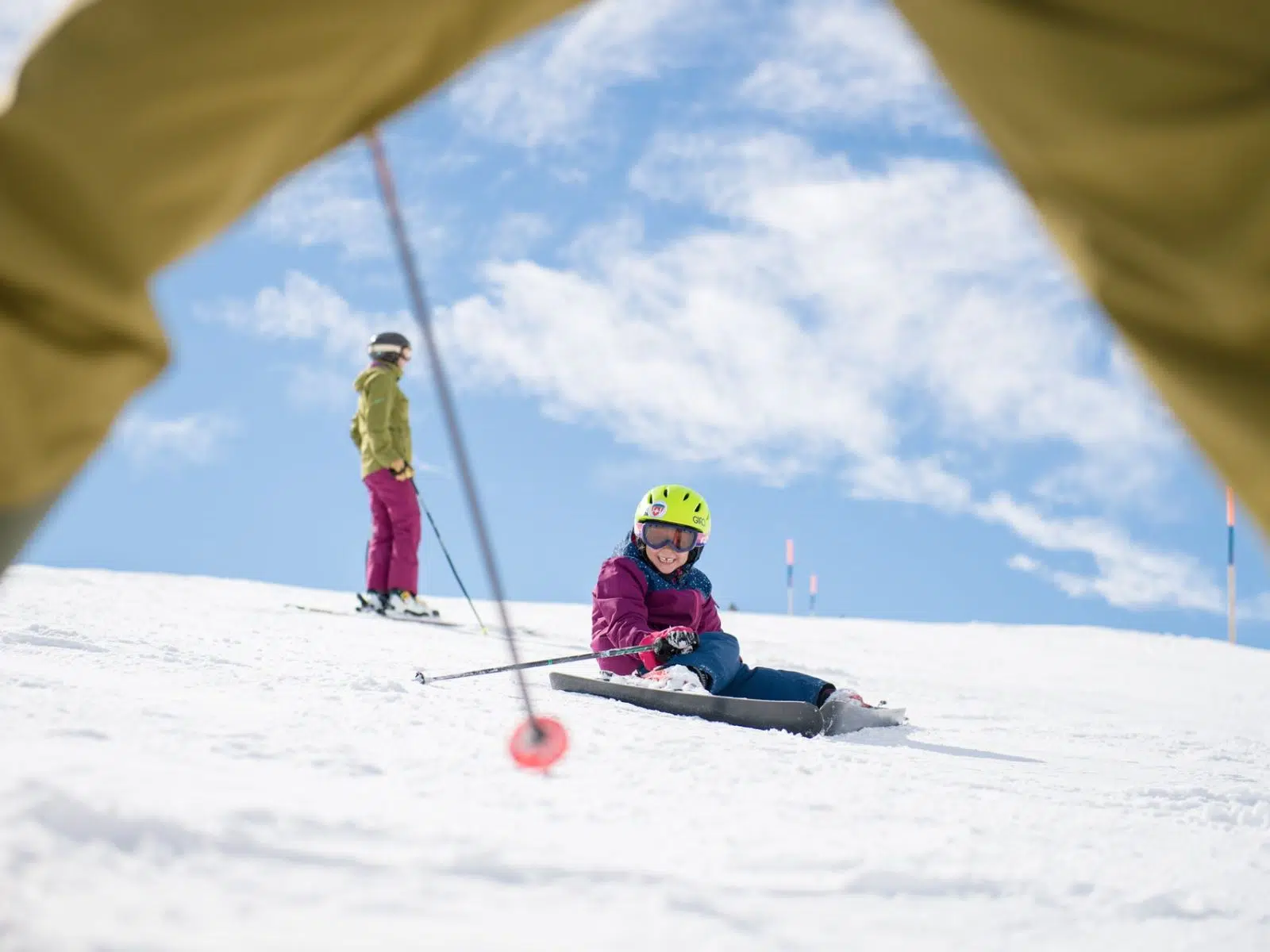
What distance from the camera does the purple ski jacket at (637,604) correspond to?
5.11 metres

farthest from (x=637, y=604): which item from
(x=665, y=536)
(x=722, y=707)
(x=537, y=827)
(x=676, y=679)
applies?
(x=537, y=827)

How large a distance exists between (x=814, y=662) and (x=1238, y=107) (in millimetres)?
7021

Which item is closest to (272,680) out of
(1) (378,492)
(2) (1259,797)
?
(2) (1259,797)

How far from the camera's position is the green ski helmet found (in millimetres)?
5453

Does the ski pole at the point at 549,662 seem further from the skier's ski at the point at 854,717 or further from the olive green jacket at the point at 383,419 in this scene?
the olive green jacket at the point at 383,419

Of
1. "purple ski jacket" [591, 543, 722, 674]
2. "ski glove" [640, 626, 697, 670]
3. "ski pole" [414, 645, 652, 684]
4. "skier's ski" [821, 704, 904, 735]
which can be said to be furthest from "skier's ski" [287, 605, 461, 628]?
"skier's ski" [821, 704, 904, 735]

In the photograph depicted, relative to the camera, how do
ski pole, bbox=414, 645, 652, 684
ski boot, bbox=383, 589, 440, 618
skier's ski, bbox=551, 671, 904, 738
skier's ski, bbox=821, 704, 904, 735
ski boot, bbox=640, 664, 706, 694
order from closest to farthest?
1. skier's ski, bbox=551, 671, 904, 738
2. skier's ski, bbox=821, 704, 904, 735
3. ski pole, bbox=414, 645, 652, 684
4. ski boot, bbox=640, 664, 706, 694
5. ski boot, bbox=383, 589, 440, 618

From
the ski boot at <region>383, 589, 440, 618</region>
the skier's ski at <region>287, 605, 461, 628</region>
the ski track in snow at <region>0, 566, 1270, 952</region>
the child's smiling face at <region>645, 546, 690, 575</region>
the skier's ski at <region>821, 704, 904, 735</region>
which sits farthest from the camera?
the ski boot at <region>383, 589, 440, 618</region>

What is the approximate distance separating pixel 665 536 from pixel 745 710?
1.53 m

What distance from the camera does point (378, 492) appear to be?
29.8ft

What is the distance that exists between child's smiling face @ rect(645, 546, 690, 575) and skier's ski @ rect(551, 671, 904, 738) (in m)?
1.02

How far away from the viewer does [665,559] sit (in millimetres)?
5441

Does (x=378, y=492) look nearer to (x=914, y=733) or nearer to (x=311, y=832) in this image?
(x=914, y=733)

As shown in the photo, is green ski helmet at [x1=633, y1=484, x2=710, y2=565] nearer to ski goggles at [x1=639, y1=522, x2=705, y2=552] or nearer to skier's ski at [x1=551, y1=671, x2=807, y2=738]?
ski goggles at [x1=639, y1=522, x2=705, y2=552]
